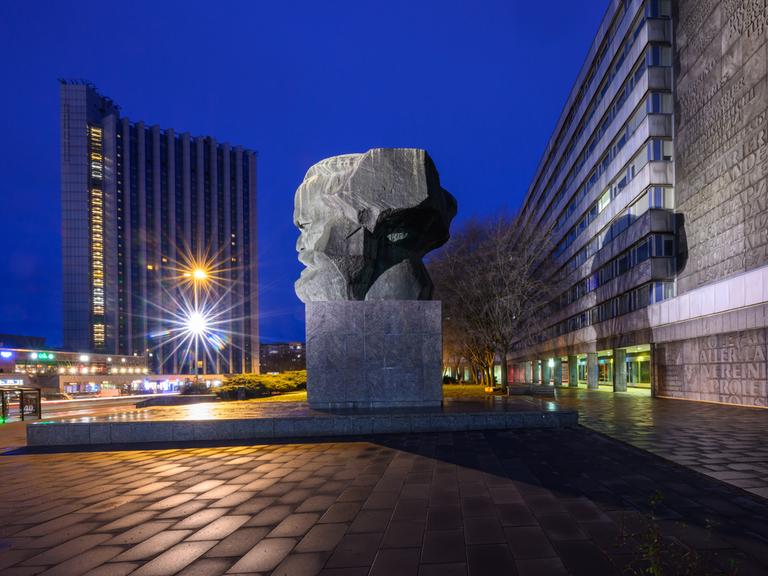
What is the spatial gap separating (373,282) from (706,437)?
914 cm

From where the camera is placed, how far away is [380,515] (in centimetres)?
534

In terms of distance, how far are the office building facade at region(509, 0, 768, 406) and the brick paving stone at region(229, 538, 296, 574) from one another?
2087 centimetres

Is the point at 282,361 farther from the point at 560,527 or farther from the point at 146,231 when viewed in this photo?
the point at 560,527

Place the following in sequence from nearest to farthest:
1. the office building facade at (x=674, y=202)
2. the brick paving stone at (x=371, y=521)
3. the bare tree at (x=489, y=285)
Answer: the brick paving stone at (x=371, y=521) → the office building facade at (x=674, y=202) → the bare tree at (x=489, y=285)

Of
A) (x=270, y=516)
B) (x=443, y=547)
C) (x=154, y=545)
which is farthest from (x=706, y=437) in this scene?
(x=154, y=545)

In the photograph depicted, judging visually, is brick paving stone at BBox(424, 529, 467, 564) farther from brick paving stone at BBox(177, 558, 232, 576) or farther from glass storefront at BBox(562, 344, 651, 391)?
glass storefront at BBox(562, 344, 651, 391)

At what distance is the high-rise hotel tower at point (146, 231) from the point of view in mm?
97625

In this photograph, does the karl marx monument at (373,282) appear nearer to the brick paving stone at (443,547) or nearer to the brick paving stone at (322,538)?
the brick paving stone at (322,538)

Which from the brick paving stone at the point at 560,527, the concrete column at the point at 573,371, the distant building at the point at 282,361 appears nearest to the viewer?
the brick paving stone at the point at 560,527

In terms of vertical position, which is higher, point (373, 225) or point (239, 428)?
point (373, 225)

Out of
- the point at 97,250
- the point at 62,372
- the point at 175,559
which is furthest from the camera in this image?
the point at 97,250

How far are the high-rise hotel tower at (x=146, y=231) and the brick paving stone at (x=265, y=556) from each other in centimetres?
11043

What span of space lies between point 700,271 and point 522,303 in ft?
29.8

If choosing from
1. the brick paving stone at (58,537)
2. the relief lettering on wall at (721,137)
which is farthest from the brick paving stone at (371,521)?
the relief lettering on wall at (721,137)
